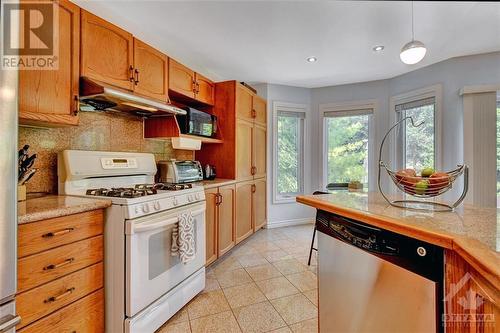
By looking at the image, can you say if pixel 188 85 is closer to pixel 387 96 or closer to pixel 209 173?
pixel 209 173

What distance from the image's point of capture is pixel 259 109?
12.3ft

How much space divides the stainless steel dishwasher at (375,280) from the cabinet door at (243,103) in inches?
80.5

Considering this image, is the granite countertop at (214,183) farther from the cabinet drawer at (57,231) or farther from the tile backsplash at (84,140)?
the cabinet drawer at (57,231)

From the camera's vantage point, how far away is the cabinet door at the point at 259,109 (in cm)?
358

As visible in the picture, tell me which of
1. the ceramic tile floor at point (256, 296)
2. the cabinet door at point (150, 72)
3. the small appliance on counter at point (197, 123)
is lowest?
the ceramic tile floor at point (256, 296)

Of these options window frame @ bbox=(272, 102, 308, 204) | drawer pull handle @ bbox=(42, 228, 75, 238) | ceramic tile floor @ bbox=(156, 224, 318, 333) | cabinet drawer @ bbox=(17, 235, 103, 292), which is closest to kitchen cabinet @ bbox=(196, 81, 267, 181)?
window frame @ bbox=(272, 102, 308, 204)

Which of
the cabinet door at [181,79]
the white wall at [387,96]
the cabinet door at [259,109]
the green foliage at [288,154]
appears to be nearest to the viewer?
the cabinet door at [181,79]

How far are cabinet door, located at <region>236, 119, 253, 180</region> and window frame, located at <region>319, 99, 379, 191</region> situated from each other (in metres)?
1.38

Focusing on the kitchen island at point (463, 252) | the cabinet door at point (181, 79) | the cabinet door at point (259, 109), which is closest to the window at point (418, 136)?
the cabinet door at point (259, 109)

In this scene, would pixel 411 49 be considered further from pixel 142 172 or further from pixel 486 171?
pixel 486 171

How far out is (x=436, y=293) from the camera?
81cm

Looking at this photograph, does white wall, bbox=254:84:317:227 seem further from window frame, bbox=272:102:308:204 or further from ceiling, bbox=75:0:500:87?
ceiling, bbox=75:0:500:87

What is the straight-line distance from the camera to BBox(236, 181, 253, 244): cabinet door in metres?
3.06

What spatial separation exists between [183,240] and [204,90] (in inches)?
68.7
